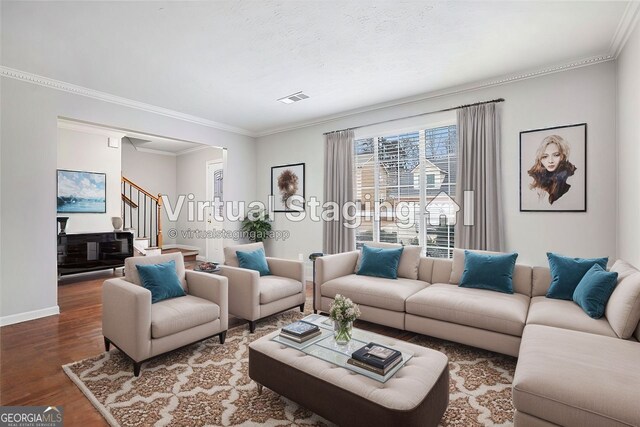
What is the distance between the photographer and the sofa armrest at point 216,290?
3004 mm

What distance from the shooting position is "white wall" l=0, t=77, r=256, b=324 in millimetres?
3547

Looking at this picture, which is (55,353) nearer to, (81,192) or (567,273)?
(81,192)

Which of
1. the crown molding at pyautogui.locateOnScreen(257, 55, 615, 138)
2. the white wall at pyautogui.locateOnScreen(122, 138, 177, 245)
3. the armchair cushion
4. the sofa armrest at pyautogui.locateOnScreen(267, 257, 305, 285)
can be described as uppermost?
the crown molding at pyautogui.locateOnScreen(257, 55, 615, 138)

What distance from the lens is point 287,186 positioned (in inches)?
242

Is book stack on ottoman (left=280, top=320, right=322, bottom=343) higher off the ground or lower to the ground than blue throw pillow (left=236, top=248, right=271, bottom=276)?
→ lower

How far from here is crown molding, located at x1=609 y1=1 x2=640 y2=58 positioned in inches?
99.3

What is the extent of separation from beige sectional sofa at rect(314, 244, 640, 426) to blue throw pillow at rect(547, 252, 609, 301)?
0.33 ft

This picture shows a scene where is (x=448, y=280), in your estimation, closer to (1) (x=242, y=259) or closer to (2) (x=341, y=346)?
(2) (x=341, y=346)

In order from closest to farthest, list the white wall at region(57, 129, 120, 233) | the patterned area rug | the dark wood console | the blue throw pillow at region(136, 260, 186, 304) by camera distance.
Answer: the patterned area rug → the blue throw pillow at region(136, 260, 186, 304) → the dark wood console → the white wall at region(57, 129, 120, 233)

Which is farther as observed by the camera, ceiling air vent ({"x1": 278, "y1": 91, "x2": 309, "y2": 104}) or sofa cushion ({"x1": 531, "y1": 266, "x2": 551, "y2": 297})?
ceiling air vent ({"x1": 278, "y1": 91, "x2": 309, "y2": 104})

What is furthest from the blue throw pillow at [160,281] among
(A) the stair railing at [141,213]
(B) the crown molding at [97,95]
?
(A) the stair railing at [141,213]

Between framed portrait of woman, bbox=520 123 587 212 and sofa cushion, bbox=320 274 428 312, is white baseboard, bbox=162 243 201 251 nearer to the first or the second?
sofa cushion, bbox=320 274 428 312

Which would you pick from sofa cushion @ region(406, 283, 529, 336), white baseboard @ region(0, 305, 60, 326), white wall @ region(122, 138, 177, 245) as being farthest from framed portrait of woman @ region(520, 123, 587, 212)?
white wall @ region(122, 138, 177, 245)

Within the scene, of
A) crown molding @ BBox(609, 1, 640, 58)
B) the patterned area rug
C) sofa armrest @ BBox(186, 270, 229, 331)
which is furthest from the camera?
sofa armrest @ BBox(186, 270, 229, 331)
